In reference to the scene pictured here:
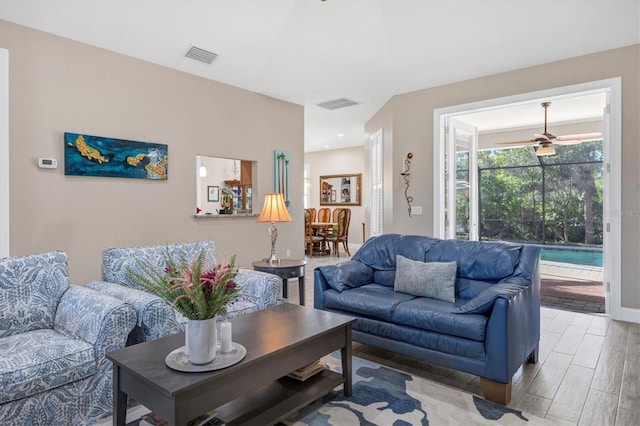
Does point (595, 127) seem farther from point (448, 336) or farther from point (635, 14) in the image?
point (448, 336)

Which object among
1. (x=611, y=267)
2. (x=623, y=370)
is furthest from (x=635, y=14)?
(x=623, y=370)

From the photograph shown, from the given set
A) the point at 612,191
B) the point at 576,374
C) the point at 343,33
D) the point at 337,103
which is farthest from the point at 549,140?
the point at 576,374

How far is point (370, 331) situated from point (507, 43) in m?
3.40

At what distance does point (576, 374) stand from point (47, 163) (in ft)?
15.5

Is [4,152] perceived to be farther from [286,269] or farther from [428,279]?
[428,279]

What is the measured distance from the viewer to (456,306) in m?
2.68

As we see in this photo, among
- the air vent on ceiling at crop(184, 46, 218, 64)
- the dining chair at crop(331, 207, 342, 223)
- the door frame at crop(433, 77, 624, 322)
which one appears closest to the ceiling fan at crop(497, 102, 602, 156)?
the door frame at crop(433, 77, 624, 322)

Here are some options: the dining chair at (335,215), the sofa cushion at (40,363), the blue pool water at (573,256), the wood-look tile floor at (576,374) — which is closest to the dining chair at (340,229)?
the dining chair at (335,215)

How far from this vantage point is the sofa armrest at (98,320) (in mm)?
2078

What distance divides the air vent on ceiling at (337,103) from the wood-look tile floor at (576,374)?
389 centimetres

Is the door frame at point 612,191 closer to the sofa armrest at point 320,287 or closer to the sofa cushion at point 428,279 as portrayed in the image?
the sofa cushion at point 428,279

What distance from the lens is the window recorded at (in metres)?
6.52

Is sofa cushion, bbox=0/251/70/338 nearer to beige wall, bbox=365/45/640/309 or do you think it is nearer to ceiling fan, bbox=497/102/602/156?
beige wall, bbox=365/45/640/309

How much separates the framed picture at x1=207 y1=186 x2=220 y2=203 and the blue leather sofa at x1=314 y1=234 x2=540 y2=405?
19.4 feet
